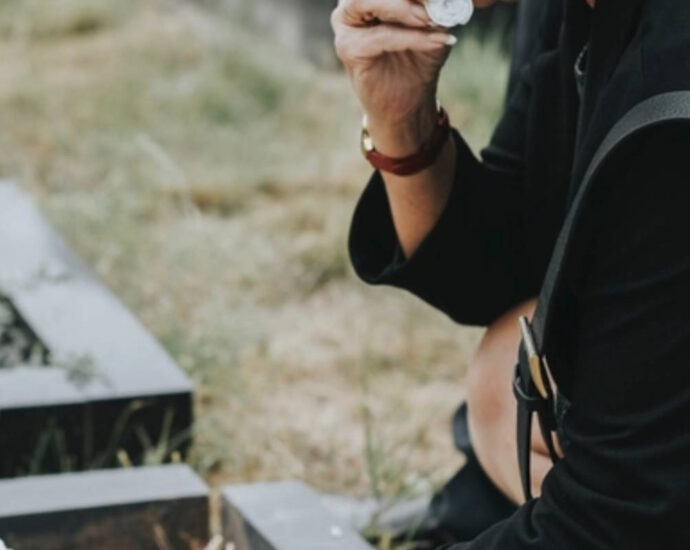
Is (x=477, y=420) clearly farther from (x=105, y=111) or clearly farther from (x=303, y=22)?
(x=303, y=22)

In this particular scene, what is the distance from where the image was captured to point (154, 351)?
339 cm

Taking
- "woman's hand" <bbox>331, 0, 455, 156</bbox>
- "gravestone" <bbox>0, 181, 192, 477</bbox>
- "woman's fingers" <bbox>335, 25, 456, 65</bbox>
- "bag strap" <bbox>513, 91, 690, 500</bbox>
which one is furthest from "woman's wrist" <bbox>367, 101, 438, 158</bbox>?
"gravestone" <bbox>0, 181, 192, 477</bbox>

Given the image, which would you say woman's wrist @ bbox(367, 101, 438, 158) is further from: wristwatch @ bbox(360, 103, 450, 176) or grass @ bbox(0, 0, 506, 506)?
grass @ bbox(0, 0, 506, 506)

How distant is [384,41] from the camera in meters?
1.91

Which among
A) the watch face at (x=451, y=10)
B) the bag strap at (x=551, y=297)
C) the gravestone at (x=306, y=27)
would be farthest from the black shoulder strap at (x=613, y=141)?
the gravestone at (x=306, y=27)

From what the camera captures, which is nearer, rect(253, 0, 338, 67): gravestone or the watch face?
the watch face

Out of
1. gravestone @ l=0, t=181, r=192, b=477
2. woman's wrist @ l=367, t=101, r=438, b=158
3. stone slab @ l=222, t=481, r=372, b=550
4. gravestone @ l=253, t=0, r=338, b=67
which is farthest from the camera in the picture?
gravestone @ l=253, t=0, r=338, b=67

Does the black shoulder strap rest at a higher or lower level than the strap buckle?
higher

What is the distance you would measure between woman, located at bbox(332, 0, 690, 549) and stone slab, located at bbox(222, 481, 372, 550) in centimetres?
27

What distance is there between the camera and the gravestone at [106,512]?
248 cm

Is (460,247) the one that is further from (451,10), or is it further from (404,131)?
(451,10)

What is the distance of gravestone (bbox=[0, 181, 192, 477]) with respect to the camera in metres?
3.16

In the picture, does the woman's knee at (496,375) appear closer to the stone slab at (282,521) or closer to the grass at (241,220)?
the stone slab at (282,521)

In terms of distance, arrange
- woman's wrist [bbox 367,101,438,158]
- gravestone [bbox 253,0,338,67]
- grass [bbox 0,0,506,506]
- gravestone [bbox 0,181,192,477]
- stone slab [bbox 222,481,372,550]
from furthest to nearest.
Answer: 1. gravestone [bbox 253,0,338,67]
2. grass [bbox 0,0,506,506]
3. gravestone [bbox 0,181,192,477]
4. stone slab [bbox 222,481,372,550]
5. woman's wrist [bbox 367,101,438,158]
